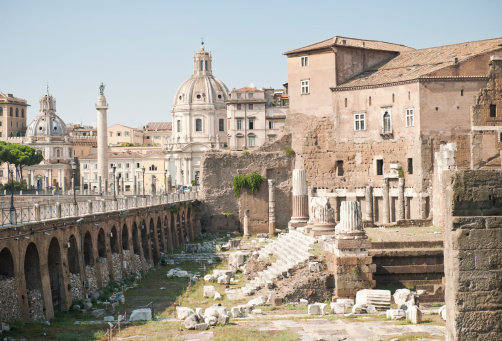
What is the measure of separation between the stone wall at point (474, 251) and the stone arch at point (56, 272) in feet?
52.7

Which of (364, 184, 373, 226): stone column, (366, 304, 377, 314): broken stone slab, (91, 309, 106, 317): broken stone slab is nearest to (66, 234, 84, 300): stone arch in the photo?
(91, 309, 106, 317): broken stone slab

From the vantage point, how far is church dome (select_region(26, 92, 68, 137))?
115438 mm

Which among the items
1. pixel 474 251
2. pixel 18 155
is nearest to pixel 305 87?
pixel 474 251

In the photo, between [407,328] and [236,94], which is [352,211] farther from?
[236,94]

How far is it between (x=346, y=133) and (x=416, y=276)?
976 inches

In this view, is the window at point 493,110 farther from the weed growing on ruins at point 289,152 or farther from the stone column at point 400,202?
the weed growing on ruins at point 289,152

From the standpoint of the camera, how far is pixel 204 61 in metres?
107

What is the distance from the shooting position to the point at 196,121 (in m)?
104

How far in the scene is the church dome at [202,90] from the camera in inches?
4099

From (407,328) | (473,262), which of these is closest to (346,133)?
(407,328)

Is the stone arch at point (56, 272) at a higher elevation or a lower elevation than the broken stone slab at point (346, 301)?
higher

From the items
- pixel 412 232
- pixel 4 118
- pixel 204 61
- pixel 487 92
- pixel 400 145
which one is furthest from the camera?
pixel 4 118

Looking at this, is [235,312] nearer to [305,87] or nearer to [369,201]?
[369,201]

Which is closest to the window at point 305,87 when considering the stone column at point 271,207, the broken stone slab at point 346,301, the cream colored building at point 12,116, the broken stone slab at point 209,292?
the stone column at point 271,207
